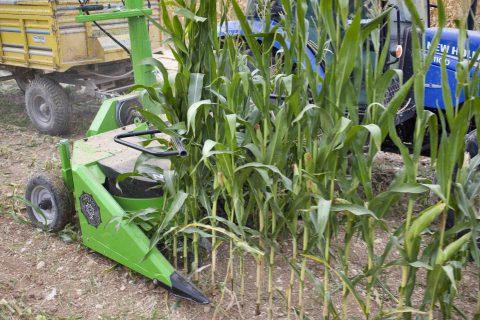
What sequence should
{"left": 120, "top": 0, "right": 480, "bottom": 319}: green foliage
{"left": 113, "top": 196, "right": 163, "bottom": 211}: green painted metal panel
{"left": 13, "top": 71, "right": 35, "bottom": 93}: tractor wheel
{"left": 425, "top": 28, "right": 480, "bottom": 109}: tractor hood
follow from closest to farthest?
{"left": 120, "top": 0, "right": 480, "bottom": 319}: green foliage
{"left": 113, "top": 196, "right": 163, "bottom": 211}: green painted metal panel
{"left": 425, "top": 28, "right": 480, "bottom": 109}: tractor hood
{"left": 13, "top": 71, "right": 35, "bottom": 93}: tractor wheel

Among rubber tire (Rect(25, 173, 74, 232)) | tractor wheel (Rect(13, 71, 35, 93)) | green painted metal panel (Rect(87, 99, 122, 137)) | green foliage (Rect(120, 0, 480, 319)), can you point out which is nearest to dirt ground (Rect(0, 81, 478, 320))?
rubber tire (Rect(25, 173, 74, 232))

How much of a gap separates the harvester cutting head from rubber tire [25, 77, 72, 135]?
7.58 ft

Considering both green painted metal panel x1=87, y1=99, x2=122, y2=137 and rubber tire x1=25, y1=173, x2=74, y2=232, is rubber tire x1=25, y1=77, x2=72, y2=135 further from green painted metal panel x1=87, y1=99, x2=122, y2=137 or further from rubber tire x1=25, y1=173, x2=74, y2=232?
rubber tire x1=25, y1=173, x2=74, y2=232

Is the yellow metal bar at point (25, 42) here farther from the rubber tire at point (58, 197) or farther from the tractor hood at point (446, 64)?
the tractor hood at point (446, 64)

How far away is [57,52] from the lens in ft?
18.9

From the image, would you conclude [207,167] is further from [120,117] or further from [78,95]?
[78,95]

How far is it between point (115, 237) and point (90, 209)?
0.79ft

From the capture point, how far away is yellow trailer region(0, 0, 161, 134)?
5.79m

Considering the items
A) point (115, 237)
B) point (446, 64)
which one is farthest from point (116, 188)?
point (446, 64)

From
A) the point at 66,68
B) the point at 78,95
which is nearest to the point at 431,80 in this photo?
the point at 66,68

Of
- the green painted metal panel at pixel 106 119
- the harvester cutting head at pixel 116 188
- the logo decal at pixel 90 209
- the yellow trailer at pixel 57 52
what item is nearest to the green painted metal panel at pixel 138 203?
the harvester cutting head at pixel 116 188

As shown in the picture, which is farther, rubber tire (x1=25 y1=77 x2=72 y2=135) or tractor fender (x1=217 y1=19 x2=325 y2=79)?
rubber tire (x1=25 y1=77 x2=72 y2=135)

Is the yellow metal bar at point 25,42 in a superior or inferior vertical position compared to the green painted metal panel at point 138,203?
superior

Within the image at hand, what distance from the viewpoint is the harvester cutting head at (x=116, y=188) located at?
2861mm
